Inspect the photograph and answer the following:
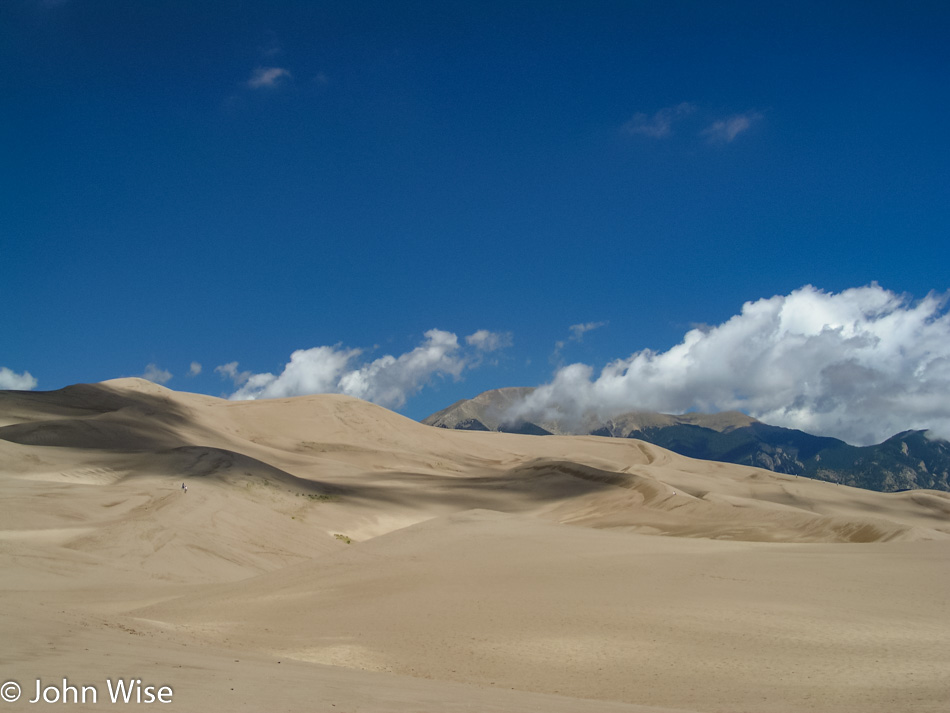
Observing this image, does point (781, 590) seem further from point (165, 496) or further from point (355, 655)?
point (165, 496)

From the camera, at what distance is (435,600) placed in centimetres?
1254

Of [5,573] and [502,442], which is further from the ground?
[502,442]

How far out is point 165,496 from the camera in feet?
77.1

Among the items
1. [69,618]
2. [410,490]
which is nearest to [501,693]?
[69,618]

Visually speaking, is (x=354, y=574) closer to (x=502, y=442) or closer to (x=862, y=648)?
(x=862, y=648)

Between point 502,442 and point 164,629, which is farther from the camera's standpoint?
point 502,442

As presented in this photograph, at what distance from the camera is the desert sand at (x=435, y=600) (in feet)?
23.1

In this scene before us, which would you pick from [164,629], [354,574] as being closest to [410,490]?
[354,574]

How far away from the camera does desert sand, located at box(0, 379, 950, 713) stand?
7.05 meters

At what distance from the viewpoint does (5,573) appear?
14273mm

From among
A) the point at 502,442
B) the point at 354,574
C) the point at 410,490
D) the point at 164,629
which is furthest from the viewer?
the point at 502,442

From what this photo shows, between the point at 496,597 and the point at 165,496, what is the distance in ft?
49.9

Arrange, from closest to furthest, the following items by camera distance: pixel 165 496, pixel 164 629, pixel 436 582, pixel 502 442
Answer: pixel 164 629 → pixel 436 582 → pixel 165 496 → pixel 502 442

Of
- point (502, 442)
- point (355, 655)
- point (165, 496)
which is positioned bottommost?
point (355, 655)
